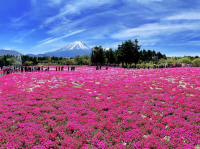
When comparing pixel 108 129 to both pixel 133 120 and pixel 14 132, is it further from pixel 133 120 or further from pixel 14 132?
pixel 14 132

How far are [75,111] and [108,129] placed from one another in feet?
11.3

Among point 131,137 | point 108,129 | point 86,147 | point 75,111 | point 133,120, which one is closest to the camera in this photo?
point 86,147

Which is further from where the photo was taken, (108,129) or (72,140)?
(108,129)

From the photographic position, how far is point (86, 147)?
20.3 feet

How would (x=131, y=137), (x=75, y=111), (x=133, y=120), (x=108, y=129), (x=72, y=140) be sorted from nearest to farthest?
(x=72, y=140) < (x=131, y=137) < (x=108, y=129) < (x=133, y=120) < (x=75, y=111)

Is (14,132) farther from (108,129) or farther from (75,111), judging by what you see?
(108,129)

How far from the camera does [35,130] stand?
7352 millimetres

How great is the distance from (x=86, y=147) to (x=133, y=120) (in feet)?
13.4

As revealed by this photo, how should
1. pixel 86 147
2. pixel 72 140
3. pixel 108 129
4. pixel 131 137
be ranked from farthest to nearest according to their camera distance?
pixel 108 129 < pixel 131 137 < pixel 72 140 < pixel 86 147

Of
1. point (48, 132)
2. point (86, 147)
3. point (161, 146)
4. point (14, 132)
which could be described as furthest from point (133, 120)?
point (14, 132)

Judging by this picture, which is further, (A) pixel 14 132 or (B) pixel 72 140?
(A) pixel 14 132

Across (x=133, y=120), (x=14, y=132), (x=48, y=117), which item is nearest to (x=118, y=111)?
(x=133, y=120)

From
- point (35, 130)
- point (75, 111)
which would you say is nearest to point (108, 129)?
point (75, 111)

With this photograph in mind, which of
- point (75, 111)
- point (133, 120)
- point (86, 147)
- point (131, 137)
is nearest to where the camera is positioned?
point (86, 147)
